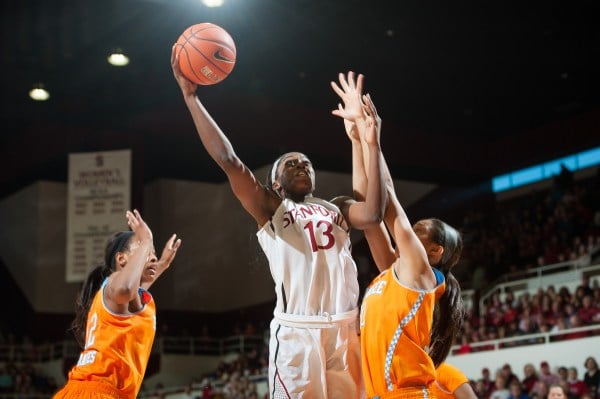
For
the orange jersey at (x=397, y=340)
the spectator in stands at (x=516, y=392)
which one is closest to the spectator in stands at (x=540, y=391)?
the spectator in stands at (x=516, y=392)

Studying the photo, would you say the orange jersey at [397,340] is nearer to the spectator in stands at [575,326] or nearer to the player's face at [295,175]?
the player's face at [295,175]

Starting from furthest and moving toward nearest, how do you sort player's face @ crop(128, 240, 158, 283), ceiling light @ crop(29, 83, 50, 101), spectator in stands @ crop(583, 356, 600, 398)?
ceiling light @ crop(29, 83, 50, 101), spectator in stands @ crop(583, 356, 600, 398), player's face @ crop(128, 240, 158, 283)

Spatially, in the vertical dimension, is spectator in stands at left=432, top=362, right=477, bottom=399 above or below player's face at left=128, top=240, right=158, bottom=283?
below

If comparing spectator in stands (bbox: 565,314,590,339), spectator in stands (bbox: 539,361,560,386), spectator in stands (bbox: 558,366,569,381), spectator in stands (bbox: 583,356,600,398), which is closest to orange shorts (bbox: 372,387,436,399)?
spectator in stands (bbox: 583,356,600,398)

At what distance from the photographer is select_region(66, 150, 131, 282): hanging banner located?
1641 cm

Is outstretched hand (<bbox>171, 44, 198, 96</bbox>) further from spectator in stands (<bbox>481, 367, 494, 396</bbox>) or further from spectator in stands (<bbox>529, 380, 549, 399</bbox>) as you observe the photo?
spectator in stands (<bbox>481, 367, 494, 396</bbox>)

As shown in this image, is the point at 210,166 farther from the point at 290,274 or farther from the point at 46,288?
the point at 290,274

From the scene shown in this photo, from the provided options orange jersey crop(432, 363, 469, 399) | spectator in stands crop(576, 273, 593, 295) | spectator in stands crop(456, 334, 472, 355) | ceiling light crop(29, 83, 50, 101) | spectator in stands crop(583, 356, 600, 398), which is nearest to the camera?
orange jersey crop(432, 363, 469, 399)

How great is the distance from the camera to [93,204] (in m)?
16.7

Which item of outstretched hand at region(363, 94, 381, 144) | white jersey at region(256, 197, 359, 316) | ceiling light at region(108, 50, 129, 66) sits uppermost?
ceiling light at region(108, 50, 129, 66)

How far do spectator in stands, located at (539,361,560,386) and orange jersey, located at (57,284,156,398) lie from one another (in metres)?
8.52

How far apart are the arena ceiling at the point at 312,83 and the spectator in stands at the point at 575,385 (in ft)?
19.8

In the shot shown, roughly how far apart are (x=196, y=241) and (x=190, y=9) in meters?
10.7

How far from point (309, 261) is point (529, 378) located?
880cm
